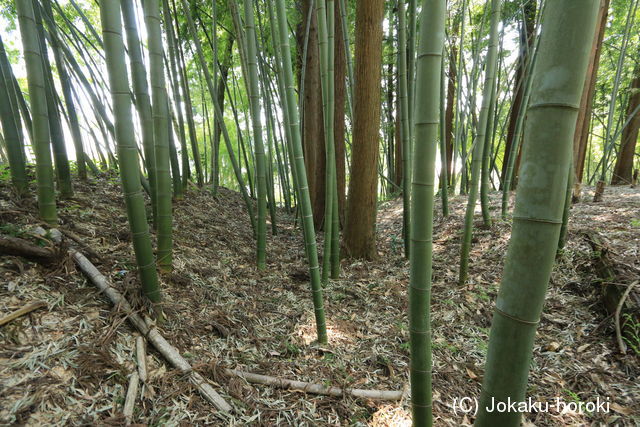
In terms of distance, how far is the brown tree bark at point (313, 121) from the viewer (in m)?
3.96

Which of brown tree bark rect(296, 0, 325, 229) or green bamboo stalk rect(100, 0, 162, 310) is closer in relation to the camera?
green bamboo stalk rect(100, 0, 162, 310)

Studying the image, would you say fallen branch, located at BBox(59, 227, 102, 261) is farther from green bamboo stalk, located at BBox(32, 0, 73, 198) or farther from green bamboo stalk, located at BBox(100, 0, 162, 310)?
green bamboo stalk, located at BBox(32, 0, 73, 198)

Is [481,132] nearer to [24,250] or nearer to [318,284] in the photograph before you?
[318,284]

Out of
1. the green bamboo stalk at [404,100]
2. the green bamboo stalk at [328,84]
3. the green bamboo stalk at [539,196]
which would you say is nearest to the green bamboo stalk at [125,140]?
the green bamboo stalk at [328,84]

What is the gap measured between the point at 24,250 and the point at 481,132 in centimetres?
274

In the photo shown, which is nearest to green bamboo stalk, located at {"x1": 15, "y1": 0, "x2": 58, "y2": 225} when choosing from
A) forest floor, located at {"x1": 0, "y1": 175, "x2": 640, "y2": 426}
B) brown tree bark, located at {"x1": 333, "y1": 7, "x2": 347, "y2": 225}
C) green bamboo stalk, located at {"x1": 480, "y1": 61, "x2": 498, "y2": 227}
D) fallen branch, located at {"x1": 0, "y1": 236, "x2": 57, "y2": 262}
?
forest floor, located at {"x1": 0, "y1": 175, "x2": 640, "y2": 426}

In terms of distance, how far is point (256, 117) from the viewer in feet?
6.98

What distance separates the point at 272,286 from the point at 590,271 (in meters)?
2.27

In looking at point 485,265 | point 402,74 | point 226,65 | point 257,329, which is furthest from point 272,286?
point 226,65

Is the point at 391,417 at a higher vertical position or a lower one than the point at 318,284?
lower

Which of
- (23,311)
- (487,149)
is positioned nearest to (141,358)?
(23,311)

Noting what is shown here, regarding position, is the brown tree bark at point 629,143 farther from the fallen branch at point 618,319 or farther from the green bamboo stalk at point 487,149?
the fallen branch at point 618,319

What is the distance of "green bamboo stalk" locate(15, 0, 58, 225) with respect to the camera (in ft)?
4.91

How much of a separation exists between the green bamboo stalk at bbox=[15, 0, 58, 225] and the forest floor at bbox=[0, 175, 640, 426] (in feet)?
0.43
